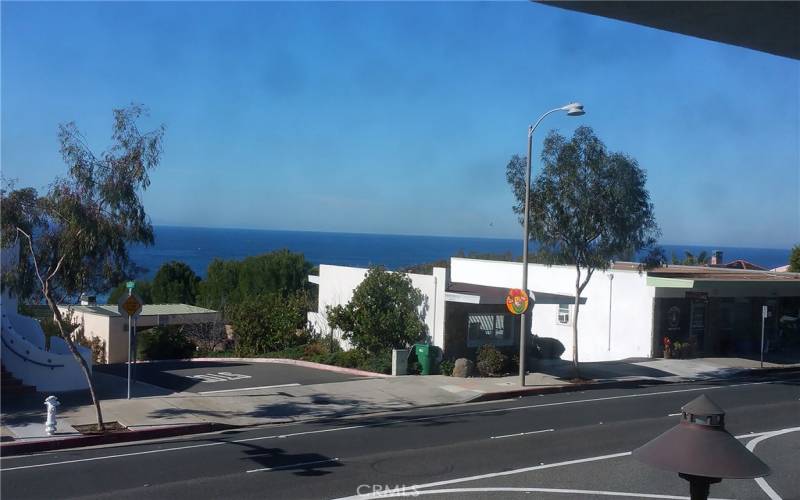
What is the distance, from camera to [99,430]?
15484 millimetres

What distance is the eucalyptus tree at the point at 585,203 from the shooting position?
78.0ft

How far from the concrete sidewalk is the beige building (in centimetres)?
1001

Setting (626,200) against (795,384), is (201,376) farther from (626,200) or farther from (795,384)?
(795,384)

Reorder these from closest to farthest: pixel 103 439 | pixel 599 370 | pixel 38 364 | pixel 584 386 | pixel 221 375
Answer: pixel 103 439 < pixel 38 364 < pixel 584 386 < pixel 221 375 < pixel 599 370

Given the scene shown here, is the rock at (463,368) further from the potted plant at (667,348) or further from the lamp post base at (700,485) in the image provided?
the lamp post base at (700,485)

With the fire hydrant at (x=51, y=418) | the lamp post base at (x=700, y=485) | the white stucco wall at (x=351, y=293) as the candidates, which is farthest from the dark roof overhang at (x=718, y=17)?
the white stucco wall at (x=351, y=293)

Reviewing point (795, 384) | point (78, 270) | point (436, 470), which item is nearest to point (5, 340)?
point (78, 270)

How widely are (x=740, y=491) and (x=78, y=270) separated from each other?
39.5 ft

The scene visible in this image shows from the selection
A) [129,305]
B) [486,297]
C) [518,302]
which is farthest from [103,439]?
[486,297]

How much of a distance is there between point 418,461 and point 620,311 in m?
20.7

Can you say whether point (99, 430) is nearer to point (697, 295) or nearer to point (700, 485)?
point (700, 485)

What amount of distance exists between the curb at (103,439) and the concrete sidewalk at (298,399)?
0.73 ft

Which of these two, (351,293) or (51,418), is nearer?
(51,418)

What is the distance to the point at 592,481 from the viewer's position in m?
11.7
